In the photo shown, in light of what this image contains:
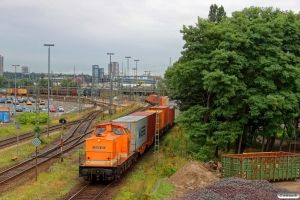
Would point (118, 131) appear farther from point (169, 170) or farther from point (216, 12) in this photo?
point (216, 12)

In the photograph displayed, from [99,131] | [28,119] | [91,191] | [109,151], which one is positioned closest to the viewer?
[91,191]

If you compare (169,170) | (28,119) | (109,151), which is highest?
(109,151)

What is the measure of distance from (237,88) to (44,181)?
519 inches

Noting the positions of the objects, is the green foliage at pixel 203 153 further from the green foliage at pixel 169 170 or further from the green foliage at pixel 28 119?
the green foliage at pixel 28 119

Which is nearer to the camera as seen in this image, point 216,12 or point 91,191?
point 91,191

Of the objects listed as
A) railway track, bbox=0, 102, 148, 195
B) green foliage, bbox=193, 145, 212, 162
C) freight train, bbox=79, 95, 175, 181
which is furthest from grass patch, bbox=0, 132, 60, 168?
green foliage, bbox=193, 145, 212, 162

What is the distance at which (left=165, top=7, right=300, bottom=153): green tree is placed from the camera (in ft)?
76.0

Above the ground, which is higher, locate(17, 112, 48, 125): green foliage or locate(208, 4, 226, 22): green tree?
locate(208, 4, 226, 22): green tree

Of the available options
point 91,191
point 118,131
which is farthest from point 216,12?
point 91,191

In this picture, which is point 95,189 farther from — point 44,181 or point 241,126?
point 241,126

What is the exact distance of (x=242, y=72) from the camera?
25.0 m

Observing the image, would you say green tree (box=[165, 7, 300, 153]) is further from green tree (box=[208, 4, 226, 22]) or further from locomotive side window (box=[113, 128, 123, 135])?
green tree (box=[208, 4, 226, 22])

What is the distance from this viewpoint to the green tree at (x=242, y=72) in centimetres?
2317

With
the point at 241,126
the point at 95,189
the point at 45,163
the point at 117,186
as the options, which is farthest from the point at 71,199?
the point at 241,126
